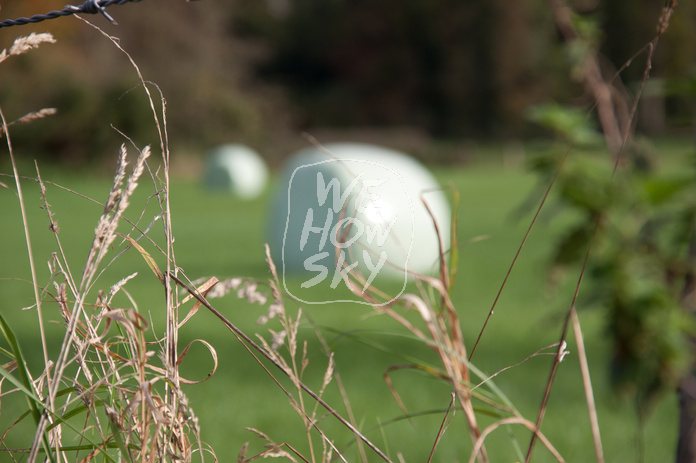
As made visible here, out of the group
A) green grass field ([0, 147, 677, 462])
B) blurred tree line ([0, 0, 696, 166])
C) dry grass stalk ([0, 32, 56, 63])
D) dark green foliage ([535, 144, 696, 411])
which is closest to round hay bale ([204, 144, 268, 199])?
blurred tree line ([0, 0, 696, 166])

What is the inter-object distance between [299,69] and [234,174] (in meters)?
18.9

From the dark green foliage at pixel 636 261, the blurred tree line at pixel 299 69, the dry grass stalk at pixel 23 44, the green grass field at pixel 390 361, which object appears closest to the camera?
the dry grass stalk at pixel 23 44

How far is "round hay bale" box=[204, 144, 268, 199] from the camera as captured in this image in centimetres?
1609

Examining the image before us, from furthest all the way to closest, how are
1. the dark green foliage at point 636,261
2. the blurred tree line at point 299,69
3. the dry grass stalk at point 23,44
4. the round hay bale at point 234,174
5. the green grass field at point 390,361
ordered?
the blurred tree line at point 299,69
the round hay bale at point 234,174
the green grass field at point 390,361
the dark green foliage at point 636,261
the dry grass stalk at point 23,44

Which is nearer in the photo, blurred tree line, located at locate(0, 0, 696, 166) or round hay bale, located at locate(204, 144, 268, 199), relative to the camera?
round hay bale, located at locate(204, 144, 268, 199)

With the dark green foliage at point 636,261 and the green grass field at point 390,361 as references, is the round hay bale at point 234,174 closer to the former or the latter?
the green grass field at point 390,361

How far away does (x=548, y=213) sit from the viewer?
5.32ft

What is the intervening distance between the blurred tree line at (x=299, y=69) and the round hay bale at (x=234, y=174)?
2.72m

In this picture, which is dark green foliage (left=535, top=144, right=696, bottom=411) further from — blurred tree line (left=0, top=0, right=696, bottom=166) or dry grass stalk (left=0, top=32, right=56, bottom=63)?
blurred tree line (left=0, top=0, right=696, bottom=166)

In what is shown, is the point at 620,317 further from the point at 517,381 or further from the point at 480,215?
the point at 480,215

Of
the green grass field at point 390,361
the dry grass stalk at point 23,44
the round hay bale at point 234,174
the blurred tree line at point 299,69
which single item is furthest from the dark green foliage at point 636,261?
the blurred tree line at point 299,69

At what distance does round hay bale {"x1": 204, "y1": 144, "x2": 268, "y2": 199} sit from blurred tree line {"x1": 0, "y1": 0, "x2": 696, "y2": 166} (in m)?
2.72

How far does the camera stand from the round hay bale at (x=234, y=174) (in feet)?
52.8

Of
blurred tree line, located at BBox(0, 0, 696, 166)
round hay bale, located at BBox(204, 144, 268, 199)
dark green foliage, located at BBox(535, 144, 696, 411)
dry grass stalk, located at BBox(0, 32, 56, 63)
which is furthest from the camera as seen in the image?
blurred tree line, located at BBox(0, 0, 696, 166)
